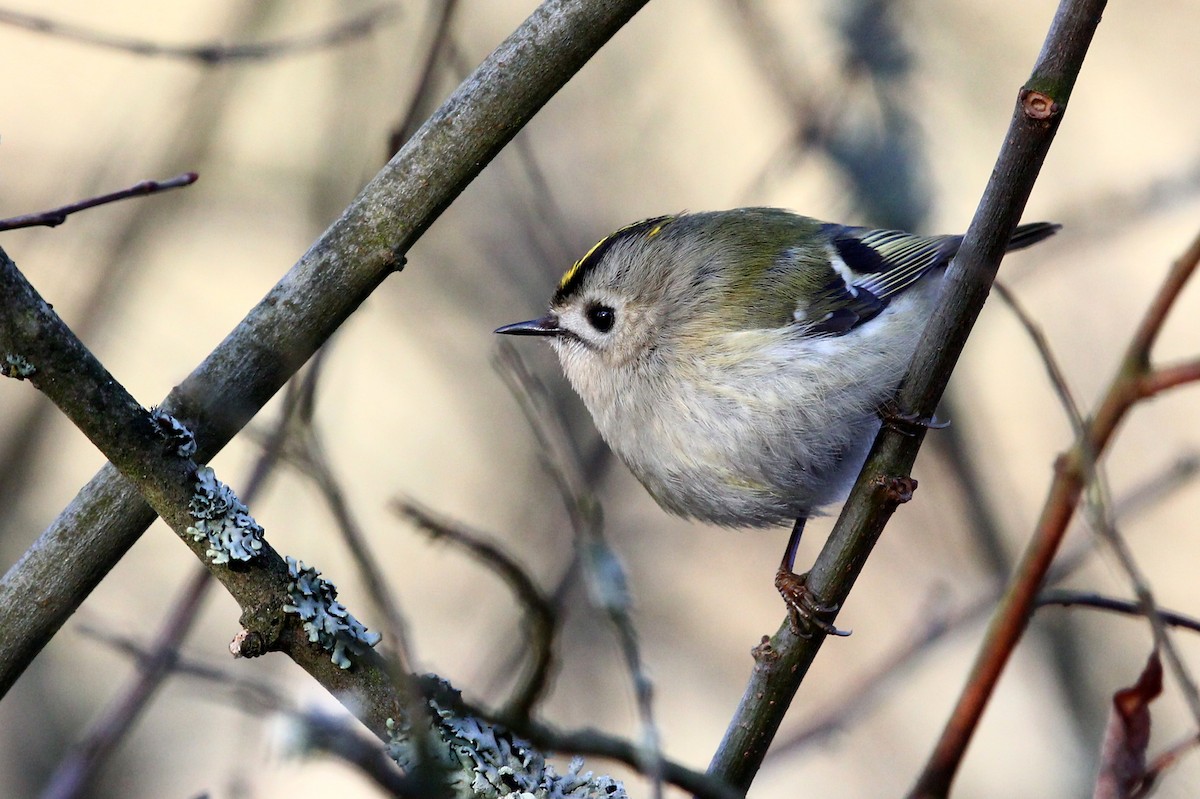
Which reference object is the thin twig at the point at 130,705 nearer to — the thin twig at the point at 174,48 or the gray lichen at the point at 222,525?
the gray lichen at the point at 222,525

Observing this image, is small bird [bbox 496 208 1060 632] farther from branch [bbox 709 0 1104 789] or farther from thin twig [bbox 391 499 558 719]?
thin twig [bbox 391 499 558 719]

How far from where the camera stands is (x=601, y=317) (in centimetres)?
199

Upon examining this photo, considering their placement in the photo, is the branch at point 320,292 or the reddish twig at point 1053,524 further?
the branch at point 320,292

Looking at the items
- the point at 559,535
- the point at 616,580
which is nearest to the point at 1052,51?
the point at 616,580

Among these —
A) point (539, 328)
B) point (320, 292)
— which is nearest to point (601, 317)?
point (539, 328)

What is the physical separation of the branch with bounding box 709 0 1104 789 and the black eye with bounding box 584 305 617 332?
72 cm

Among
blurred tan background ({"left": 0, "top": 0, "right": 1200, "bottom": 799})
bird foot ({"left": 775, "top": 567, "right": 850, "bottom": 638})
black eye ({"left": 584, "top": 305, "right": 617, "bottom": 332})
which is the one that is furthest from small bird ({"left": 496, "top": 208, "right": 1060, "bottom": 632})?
blurred tan background ({"left": 0, "top": 0, "right": 1200, "bottom": 799})

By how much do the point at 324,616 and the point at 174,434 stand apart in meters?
0.20

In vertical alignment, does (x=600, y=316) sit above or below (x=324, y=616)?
above

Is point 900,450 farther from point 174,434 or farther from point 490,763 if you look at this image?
point 174,434

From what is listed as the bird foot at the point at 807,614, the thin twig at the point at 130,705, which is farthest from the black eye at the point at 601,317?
the thin twig at the point at 130,705

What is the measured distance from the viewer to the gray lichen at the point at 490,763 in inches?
36.6

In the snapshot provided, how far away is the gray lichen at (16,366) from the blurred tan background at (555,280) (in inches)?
60.3

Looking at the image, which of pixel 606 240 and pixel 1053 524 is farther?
pixel 606 240
